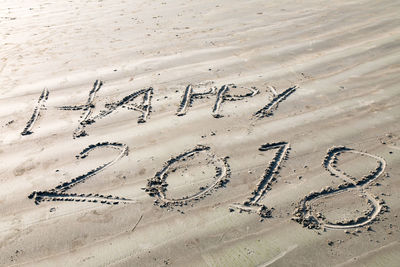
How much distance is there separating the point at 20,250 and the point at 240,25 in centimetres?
484

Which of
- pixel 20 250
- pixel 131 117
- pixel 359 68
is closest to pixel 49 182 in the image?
pixel 20 250

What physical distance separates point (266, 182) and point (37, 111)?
2.64m

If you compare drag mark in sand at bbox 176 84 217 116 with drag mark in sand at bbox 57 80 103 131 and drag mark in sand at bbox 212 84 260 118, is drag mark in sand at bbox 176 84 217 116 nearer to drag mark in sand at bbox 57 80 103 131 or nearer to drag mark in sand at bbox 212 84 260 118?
drag mark in sand at bbox 212 84 260 118

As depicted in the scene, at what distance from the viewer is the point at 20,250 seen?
8.25 feet

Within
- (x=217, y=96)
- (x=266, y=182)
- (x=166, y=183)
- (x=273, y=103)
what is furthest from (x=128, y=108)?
(x=266, y=182)

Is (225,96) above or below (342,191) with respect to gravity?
above

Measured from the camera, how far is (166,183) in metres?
3.01

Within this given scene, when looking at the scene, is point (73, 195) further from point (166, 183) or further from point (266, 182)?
point (266, 182)

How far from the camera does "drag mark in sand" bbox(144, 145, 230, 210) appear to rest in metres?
2.82

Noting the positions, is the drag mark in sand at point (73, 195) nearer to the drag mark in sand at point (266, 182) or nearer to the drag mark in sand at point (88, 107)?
the drag mark in sand at point (266, 182)

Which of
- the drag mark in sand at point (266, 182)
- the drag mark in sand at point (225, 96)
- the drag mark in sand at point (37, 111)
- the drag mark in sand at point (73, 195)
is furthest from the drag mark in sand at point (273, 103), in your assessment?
the drag mark in sand at point (37, 111)

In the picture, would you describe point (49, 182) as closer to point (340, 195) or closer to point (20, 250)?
point (20, 250)

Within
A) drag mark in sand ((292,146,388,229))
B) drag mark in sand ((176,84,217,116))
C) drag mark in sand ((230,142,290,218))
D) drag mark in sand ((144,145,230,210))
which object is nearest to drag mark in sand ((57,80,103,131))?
drag mark in sand ((176,84,217,116))

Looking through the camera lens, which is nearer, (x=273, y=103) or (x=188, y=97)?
(x=273, y=103)
